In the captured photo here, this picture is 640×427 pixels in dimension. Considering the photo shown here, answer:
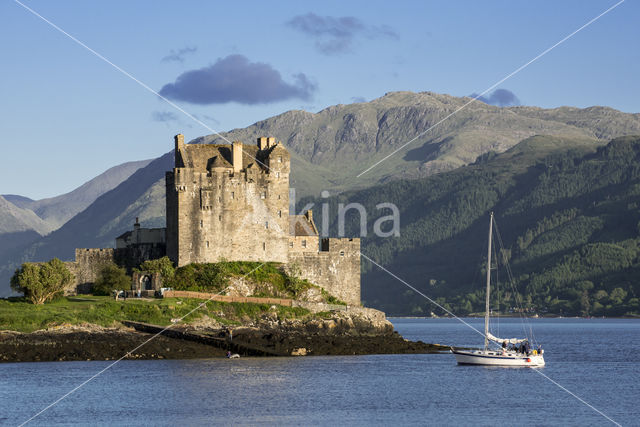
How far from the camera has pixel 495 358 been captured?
85.5m

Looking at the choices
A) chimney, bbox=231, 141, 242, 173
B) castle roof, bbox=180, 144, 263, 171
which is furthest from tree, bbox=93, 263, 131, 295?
chimney, bbox=231, 141, 242, 173

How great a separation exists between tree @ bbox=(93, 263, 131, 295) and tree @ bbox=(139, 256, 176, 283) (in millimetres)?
2482

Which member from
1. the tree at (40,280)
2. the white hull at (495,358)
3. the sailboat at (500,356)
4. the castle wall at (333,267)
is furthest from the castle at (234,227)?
the sailboat at (500,356)

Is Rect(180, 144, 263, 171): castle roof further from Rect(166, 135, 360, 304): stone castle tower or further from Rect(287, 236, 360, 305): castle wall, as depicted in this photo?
→ Rect(287, 236, 360, 305): castle wall

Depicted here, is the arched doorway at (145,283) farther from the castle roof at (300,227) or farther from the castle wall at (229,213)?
the castle roof at (300,227)

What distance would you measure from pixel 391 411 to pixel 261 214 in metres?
42.6

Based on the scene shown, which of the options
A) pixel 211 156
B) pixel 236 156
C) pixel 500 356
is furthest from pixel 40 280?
pixel 500 356

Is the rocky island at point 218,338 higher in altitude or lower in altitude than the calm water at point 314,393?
higher

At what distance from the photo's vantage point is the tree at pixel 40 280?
305 feet

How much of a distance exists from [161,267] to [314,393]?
34.4 metres

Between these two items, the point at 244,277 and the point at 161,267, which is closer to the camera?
the point at 161,267

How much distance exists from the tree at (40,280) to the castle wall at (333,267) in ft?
74.4

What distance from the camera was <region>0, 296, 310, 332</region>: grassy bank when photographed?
85438mm

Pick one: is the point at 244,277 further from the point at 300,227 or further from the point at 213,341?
the point at 213,341
